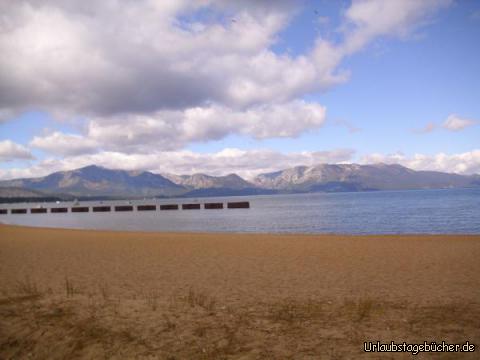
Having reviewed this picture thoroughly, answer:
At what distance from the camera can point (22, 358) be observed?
5480 mm

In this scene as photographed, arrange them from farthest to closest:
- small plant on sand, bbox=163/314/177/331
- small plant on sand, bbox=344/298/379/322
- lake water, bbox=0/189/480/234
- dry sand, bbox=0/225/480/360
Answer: lake water, bbox=0/189/480/234 → small plant on sand, bbox=344/298/379/322 → small plant on sand, bbox=163/314/177/331 → dry sand, bbox=0/225/480/360

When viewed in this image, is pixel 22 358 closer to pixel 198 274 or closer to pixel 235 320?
pixel 235 320

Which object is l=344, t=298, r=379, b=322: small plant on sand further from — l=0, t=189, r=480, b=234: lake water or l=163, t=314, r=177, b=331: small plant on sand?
l=0, t=189, r=480, b=234: lake water

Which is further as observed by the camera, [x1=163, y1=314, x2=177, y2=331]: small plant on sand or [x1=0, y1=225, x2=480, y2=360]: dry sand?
[x1=163, y1=314, x2=177, y2=331]: small plant on sand

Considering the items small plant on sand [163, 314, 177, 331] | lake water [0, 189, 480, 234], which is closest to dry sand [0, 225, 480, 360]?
small plant on sand [163, 314, 177, 331]

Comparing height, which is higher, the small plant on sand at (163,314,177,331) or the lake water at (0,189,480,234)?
the small plant on sand at (163,314,177,331)

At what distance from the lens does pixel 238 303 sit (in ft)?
29.8

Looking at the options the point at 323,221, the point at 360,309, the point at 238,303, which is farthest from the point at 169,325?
the point at 323,221

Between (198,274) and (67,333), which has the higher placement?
(67,333)

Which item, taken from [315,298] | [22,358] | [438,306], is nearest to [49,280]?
[22,358]

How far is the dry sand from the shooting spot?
19.1 ft

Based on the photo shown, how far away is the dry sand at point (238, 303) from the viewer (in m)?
5.82

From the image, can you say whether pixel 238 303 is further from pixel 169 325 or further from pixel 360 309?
pixel 360 309

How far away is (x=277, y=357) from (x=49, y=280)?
35.2 ft
